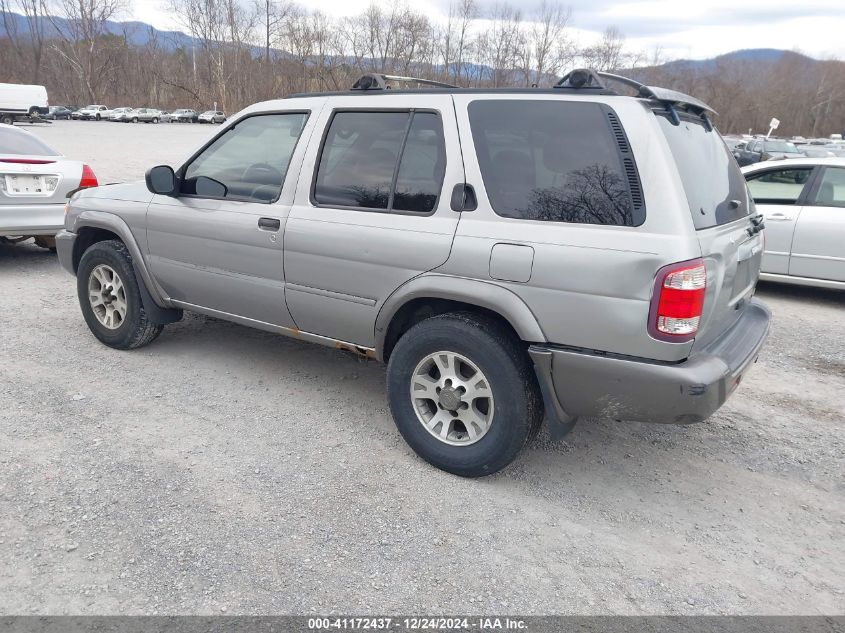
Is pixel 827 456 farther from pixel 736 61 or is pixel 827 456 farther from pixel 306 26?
pixel 736 61

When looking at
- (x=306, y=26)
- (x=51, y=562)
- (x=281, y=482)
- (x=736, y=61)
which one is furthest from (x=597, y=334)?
(x=736, y=61)

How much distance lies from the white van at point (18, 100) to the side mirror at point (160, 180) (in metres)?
47.7

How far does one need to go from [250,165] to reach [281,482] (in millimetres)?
2056

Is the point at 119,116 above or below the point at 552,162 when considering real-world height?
above

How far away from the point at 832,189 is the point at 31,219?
874 cm

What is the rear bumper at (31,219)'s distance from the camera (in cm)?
697

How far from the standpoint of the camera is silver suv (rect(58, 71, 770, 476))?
9.50ft

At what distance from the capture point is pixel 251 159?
14.0ft

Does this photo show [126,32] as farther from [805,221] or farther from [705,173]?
[705,173]

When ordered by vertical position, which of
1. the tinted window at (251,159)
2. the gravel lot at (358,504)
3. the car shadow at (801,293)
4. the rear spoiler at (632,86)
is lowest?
the gravel lot at (358,504)

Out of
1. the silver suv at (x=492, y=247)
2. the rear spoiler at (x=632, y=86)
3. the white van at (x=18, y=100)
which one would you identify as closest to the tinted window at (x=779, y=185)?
the silver suv at (x=492, y=247)

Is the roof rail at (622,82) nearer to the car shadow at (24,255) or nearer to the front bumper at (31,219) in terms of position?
the front bumper at (31,219)

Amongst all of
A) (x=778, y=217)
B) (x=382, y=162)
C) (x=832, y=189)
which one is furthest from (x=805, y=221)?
(x=382, y=162)

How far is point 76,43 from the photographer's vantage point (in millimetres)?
85250
